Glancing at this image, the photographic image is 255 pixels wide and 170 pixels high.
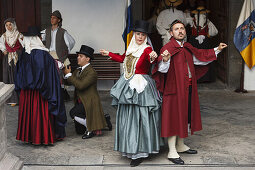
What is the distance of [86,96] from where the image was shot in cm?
754

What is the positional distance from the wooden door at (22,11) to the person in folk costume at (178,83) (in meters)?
4.98

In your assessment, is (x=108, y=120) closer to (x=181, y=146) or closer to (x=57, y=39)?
(x=181, y=146)

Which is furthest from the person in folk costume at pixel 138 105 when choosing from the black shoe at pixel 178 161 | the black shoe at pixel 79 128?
the black shoe at pixel 79 128

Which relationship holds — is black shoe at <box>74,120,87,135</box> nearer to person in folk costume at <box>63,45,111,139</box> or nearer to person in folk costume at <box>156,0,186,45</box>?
person in folk costume at <box>63,45,111,139</box>

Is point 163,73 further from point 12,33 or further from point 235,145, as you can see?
point 12,33

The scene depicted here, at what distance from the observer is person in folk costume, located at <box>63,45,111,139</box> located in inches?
291

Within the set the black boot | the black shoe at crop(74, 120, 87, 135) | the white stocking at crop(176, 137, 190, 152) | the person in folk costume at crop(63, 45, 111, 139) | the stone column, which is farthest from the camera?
the black boot

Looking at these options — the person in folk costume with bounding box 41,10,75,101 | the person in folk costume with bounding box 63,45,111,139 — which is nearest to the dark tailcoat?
the person in folk costume with bounding box 63,45,111,139

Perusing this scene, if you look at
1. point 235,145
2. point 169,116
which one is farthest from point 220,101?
point 169,116

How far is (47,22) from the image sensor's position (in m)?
10.7

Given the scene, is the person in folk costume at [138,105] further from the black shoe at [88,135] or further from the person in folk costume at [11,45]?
the person in folk costume at [11,45]

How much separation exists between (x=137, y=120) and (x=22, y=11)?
206 inches

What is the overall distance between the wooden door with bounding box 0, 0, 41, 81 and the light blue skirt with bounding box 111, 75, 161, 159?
4804 millimetres

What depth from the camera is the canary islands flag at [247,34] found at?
10.3m
